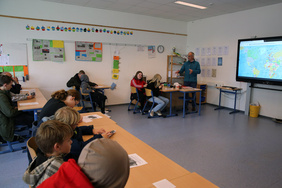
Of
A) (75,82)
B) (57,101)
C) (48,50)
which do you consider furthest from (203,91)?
(57,101)

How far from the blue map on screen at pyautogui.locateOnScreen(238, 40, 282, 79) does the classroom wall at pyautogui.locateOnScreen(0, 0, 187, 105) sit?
2.68 m

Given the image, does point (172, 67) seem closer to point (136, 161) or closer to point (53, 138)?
point (136, 161)

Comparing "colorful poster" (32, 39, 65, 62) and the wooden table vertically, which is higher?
"colorful poster" (32, 39, 65, 62)

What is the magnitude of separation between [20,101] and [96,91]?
82.7 inches

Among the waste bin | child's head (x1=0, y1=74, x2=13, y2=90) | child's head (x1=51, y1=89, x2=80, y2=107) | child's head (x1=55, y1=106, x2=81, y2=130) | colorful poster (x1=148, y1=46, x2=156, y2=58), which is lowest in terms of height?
the waste bin

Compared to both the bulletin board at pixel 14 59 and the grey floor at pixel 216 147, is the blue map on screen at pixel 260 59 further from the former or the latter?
the bulletin board at pixel 14 59

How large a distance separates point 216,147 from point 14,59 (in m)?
5.19

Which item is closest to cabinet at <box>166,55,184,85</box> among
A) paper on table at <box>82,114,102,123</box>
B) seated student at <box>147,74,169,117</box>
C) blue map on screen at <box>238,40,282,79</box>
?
seated student at <box>147,74,169,117</box>

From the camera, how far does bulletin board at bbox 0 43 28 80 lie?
4.92m

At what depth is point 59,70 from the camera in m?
5.66

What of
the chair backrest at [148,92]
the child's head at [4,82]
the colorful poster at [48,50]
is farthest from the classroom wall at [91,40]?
the child's head at [4,82]

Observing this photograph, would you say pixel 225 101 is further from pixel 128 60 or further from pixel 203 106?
pixel 128 60

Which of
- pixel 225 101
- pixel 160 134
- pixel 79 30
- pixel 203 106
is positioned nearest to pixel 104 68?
pixel 79 30

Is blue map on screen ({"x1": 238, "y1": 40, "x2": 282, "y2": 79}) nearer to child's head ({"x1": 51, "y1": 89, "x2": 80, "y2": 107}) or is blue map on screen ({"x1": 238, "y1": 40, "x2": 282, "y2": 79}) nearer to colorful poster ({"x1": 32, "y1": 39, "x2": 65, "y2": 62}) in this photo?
child's head ({"x1": 51, "y1": 89, "x2": 80, "y2": 107})
